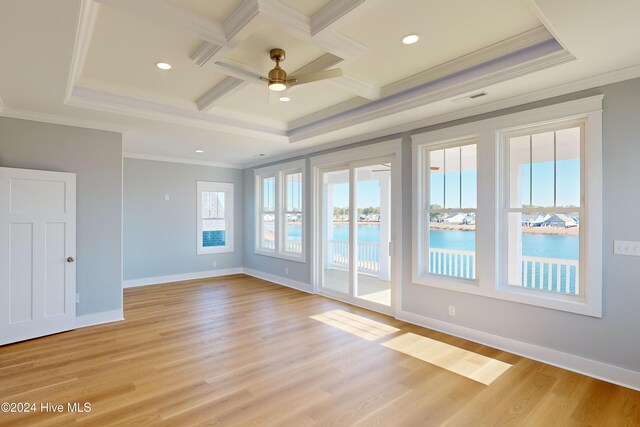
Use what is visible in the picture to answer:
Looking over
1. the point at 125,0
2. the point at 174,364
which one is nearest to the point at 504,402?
the point at 174,364

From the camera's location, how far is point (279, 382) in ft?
8.94

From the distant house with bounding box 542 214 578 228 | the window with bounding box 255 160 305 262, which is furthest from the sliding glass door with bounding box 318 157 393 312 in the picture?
the distant house with bounding box 542 214 578 228

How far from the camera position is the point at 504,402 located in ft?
8.00

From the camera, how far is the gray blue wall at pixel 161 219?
6230 millimetres

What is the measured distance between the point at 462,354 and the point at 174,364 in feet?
9.24

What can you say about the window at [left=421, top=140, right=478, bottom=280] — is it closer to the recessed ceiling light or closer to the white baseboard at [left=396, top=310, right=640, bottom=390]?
the white baseboard at [left=396, top=310, right=640, bottom=390]

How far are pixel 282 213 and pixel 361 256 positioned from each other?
2191 mm

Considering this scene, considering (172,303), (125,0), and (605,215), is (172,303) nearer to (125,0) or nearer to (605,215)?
(125,0)

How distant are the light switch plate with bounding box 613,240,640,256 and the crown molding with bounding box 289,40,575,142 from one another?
1549mm

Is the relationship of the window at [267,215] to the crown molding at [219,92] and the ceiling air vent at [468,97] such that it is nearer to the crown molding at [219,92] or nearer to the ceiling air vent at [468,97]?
the crown molding at [219,92]

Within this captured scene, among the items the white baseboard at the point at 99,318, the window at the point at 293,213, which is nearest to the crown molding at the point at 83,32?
the white baseboard at the point at 99,318

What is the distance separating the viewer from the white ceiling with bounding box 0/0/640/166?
209 cm

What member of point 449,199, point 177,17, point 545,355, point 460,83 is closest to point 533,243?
point 449,199

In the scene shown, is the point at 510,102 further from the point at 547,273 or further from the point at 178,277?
the point at 178,277
